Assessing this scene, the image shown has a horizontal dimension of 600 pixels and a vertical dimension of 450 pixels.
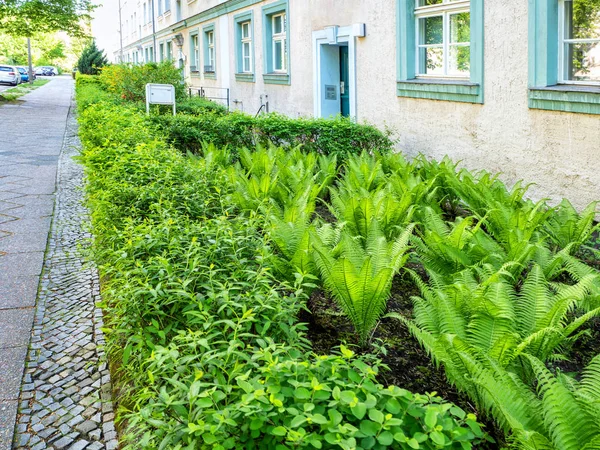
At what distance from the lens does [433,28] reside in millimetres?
8992

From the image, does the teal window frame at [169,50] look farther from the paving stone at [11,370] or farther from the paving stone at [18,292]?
the paving stone at [11,370]

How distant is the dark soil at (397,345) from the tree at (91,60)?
45.4 metres

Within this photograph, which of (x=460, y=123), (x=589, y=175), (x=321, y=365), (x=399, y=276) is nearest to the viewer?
(x=321, y=365)

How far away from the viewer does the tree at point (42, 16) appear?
25.7m

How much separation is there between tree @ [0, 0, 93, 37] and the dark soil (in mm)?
25873

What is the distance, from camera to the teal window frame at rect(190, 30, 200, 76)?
2321 centimetres

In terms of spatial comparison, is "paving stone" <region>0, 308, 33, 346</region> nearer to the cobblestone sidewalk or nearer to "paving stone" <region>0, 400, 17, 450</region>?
the cobblestone sidewalk

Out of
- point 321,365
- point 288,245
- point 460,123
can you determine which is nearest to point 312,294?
point 288,245

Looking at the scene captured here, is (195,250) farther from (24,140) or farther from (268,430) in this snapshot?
(24,140)

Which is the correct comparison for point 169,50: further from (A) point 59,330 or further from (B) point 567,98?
(A) point 59,330

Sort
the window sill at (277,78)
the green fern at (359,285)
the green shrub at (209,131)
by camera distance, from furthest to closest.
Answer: the window sill at (277,78)
the green shrub at (209,131)
the green fern at (359,285)

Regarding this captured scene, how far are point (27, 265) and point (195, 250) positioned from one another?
2845 mm

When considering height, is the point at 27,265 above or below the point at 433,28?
below

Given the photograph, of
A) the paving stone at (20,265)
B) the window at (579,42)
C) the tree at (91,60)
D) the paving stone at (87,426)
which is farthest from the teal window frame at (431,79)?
the tree at (91,60)
